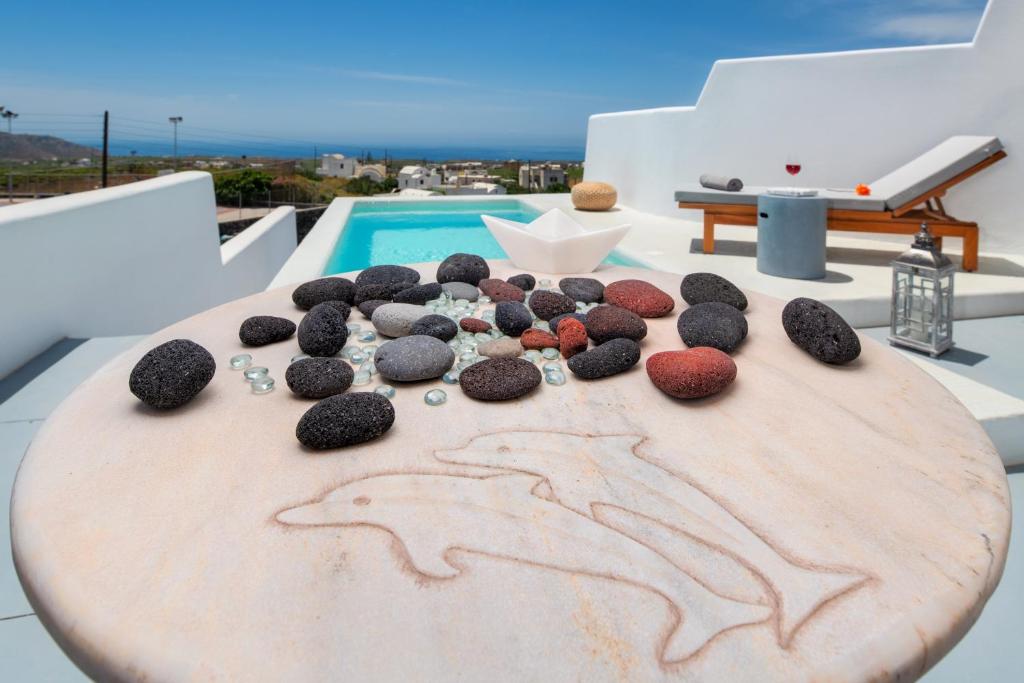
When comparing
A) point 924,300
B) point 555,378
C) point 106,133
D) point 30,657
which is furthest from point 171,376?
point 106,133

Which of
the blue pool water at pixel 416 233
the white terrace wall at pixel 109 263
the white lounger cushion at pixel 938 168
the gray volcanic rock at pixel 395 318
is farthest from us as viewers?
the blue pool water at pixel 416 233

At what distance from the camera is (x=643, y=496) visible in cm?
71

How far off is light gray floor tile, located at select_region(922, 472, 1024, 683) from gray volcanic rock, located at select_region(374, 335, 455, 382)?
3.33 feet

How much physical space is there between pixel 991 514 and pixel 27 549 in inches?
42.6

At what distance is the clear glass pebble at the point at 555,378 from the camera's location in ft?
3.37

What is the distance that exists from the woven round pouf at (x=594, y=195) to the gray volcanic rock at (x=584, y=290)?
5.83 metres

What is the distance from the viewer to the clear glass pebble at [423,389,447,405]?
956mm

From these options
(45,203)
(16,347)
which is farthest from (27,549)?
(45,203)

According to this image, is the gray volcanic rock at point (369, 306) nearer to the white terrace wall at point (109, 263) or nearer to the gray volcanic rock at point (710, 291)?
the gray volcanic rock at point (710, 291)

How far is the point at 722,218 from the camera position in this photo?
437 centimetres

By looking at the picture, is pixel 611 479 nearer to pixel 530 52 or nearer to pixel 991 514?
pixel 991 514

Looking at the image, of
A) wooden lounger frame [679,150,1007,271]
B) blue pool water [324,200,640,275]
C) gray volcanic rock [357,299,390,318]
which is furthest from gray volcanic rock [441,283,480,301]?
wooden lounger frame [679,150,1007,271]

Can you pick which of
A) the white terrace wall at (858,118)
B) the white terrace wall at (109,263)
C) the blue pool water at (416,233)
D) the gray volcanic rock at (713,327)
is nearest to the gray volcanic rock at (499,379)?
the gray volcanic rock at (713,327)

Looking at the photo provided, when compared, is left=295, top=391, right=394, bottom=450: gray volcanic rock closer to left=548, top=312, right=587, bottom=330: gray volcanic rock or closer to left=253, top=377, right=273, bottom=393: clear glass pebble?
left=253, top=377, right=273, bottom=393: clear glass pebble
